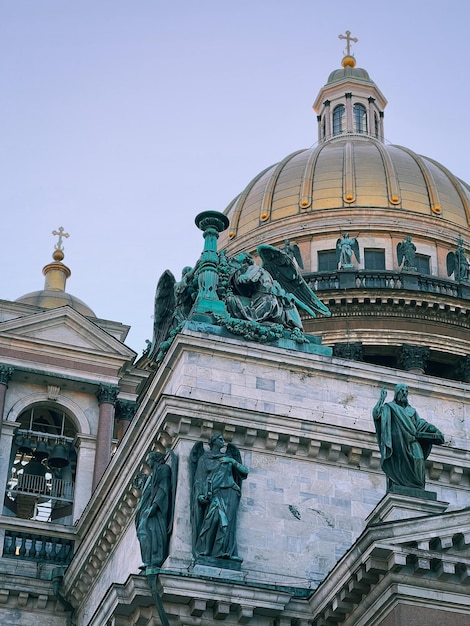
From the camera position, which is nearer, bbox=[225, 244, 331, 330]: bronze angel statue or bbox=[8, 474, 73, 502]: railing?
bbox=[225, 244, 331, 330]: bronze angel statue

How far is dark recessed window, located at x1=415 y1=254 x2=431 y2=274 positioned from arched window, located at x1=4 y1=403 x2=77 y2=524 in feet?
45.7

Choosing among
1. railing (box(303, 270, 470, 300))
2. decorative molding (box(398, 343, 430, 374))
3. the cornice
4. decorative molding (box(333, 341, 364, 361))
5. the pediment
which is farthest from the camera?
railing (box(303, 270, 470, 300))

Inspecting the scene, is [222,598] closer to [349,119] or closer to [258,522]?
[258,522]

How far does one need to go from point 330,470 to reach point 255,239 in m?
21.1

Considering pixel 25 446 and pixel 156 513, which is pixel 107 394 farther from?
pixel 156 513

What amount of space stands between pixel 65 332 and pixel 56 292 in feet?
10.3

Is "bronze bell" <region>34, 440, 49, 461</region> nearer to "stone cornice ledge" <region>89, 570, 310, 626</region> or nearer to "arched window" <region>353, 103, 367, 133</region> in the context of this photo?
"stone cornice ledge" <region>89, 570, 310, 626</region>

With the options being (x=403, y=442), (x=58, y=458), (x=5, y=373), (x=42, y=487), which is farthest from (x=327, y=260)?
(x=403, y=442)

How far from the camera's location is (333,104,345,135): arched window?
53188mm

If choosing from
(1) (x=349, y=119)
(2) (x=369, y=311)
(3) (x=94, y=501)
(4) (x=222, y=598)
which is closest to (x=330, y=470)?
(4) (x=222, y=598)

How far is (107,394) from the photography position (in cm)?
3422

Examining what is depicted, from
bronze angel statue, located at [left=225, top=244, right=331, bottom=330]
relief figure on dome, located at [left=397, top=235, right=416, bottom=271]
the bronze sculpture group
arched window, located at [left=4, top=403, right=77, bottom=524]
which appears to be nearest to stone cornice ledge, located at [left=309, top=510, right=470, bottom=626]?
the bronze sculpture group

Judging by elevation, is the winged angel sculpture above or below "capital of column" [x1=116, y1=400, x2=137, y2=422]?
below

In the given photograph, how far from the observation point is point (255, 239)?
4522 cm
